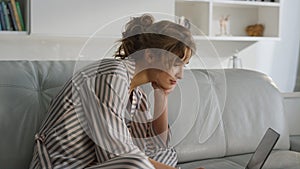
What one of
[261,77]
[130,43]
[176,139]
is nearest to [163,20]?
[130,43]

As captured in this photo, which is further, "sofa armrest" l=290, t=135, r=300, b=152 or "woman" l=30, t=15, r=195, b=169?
"sofa armrest" l=290, t=135, r=300, b=152

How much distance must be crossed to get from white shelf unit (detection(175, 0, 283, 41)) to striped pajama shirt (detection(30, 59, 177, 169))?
1.74m

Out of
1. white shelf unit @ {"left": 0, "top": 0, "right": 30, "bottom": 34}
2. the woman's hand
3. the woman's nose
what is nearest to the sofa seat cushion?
the woman's hand

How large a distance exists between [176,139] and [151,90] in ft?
0.57

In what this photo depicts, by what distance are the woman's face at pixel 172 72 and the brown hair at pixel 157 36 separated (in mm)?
18

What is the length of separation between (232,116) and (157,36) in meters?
0.99

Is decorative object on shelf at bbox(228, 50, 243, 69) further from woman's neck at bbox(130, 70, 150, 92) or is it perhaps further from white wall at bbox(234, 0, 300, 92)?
woman's neck at bbox(130, 70, 150, 92)

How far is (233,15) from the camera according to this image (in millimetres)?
3408

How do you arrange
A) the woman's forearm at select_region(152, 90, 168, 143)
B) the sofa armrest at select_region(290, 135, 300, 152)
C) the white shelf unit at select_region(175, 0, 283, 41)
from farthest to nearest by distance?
1. the white shelf unit at select_region(175, 0, 283, 41)
2. the sofa armrest at select_region(290, 135, 300, 152)
3. the woman's forearm at select_region(152, 90, 168, 143)

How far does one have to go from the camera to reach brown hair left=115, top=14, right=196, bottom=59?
1093mm

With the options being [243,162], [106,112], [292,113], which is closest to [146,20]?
[106,112]

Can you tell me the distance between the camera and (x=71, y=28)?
271cm

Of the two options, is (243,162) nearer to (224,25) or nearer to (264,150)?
(264,150)

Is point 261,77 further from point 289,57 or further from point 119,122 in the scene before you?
point 289,57
